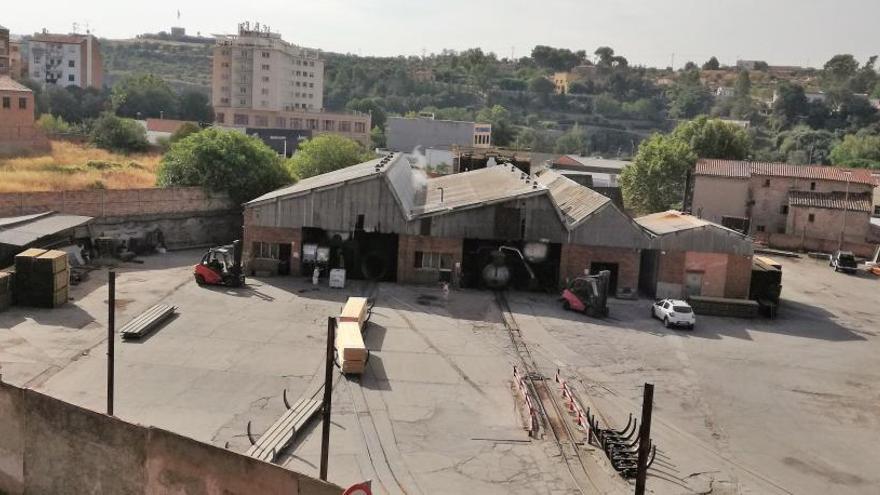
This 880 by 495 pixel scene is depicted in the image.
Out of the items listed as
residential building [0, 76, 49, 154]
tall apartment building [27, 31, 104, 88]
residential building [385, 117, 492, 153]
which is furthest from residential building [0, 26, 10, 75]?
residential building [385, 117, 492, 153]

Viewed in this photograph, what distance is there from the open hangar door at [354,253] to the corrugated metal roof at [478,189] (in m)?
2.42

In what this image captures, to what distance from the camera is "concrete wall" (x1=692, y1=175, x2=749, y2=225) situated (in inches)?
2426

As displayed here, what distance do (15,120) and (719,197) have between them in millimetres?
52046

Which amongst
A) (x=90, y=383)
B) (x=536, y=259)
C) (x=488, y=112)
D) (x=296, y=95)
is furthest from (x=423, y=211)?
(x=488, y=112)

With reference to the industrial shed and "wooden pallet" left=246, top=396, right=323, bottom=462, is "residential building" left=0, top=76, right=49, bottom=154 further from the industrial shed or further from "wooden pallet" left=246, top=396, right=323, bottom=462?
"wooden pallet" left=246, top=396, right=323, bottom=462

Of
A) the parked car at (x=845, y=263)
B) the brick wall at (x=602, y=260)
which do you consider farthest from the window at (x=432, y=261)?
the parked car at (x=845, y=263)

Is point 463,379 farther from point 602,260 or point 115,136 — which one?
point 115,136

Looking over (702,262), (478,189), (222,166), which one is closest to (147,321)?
(478,189)

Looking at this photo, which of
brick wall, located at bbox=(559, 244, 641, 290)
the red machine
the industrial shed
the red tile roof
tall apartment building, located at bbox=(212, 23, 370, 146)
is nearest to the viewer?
the red machine

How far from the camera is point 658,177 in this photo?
65.8 meters

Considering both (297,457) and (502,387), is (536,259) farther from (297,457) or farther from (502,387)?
(297,457)

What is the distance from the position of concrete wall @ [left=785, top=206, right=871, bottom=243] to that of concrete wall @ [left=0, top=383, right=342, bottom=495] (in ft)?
174

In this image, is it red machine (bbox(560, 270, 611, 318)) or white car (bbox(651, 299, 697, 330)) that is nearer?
white car (bbox(651, 299, 697, 330))

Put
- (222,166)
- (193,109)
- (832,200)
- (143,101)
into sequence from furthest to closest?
(193,109) → (143,101) → (832,200) → (222,166)
